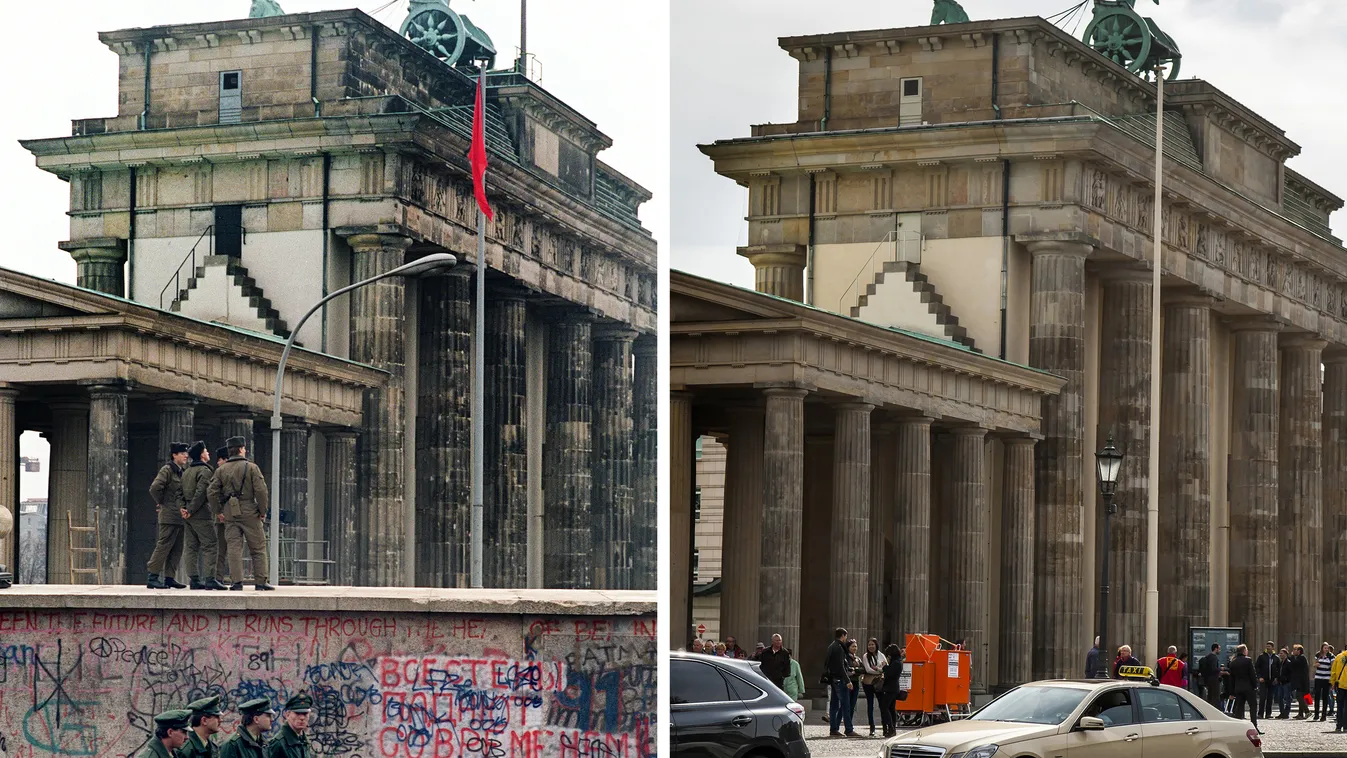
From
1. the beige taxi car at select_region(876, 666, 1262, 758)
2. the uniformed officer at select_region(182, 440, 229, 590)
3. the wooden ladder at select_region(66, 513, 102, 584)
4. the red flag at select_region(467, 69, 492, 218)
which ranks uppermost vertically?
the red flag at select_region(467, 69, 492, 218)

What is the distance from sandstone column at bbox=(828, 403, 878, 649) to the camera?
149 ft

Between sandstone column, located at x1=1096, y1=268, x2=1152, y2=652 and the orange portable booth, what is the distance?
21.3 m

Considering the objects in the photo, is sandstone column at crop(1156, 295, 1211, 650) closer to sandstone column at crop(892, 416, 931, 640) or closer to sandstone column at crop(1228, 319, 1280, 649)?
sandstone column at crop(1228, 319, 1280, 649)

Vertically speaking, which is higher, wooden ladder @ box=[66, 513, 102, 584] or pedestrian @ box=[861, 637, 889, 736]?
wooden ladder @ box=[66, 513, 102, 584]

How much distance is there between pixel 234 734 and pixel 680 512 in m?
24.9

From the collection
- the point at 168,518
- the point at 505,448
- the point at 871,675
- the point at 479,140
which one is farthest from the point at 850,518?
the point at 168,518

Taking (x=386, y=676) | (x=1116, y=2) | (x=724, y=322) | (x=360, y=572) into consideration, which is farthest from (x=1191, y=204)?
(x=386, y=676)

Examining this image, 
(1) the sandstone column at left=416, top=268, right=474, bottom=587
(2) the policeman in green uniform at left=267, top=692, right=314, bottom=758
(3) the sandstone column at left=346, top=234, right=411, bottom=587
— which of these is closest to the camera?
(2) the policeman in green uniform at left=267, top=692, right=314, bottom=758

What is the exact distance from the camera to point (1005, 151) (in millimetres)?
55188

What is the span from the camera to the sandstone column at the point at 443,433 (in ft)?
174

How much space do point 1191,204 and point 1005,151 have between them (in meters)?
8.58

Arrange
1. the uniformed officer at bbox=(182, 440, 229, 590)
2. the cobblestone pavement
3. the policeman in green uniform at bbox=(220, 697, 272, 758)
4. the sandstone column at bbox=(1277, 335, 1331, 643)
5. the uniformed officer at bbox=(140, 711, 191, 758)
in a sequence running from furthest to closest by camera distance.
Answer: the sandstone column at bbox=(1277, 335, 1331, 643), the cobblestone pavement, the uniformed officer at bbox=(182, 440, 229, 590), the policeman in green uniform at bbox=(220, 697, 272, 758), the uniformed officer at bbox=(140, 711, 191, 758)

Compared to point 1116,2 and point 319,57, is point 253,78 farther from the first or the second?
point 1116,2

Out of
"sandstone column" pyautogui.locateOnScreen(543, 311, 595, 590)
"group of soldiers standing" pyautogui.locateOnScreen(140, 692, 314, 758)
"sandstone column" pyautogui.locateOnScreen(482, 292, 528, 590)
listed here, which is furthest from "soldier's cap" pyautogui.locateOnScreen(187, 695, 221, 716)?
"sandstone column" pyautogui.locateOnScreen(543, 311, 595, 590)
